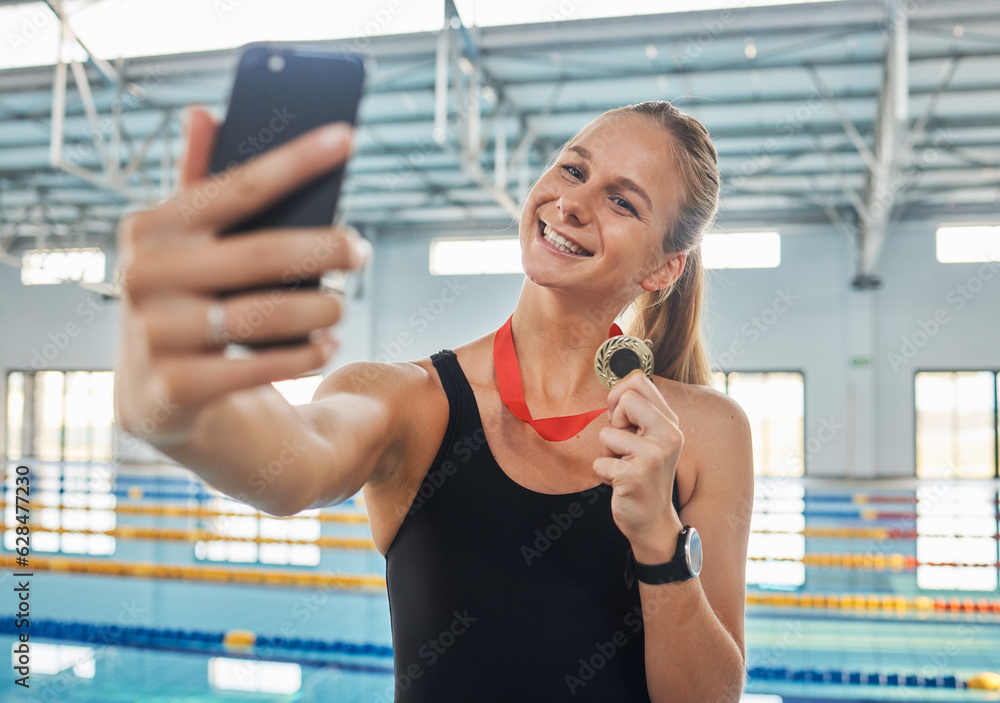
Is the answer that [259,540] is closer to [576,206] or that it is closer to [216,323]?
[576,206]

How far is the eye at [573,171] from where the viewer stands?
126 centimetres

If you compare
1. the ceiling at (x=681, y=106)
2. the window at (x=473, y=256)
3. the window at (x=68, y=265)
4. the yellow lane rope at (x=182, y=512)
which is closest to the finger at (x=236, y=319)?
the ceiling at (x=681, y=106)

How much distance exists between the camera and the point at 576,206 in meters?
1.19

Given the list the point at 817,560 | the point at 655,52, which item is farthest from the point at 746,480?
Answer: the point at 655,52

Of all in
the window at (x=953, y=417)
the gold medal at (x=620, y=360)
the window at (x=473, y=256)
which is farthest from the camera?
the window at (x=473, y=256)

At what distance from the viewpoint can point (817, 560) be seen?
6586 mm

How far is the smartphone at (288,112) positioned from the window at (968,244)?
14.8m

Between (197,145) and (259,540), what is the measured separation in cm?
726

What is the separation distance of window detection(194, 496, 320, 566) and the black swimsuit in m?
4.79

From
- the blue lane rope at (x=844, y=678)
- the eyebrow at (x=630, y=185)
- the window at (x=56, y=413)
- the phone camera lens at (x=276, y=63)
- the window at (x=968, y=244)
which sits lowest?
the blue lane rope at (x=844, y=678)

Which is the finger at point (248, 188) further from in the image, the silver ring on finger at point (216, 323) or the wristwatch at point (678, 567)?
the wristwatch at point (678, 567)

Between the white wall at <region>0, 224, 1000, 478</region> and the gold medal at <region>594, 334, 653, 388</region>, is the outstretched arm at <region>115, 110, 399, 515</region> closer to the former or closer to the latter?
the gold medal at <region>594, 334, 653, 388</region>

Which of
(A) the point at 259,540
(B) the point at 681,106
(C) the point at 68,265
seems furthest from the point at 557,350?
(C) the point at 68,265

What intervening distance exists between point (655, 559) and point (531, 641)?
0.21 meters
